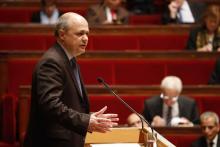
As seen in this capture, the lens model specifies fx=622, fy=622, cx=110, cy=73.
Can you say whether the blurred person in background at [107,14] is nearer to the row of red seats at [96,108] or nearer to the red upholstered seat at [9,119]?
the row of red seats at [96,108]

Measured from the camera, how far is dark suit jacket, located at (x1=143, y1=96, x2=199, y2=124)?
2.14 meters

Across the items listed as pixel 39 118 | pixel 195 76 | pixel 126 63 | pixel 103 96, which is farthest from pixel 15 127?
pixel 39 118

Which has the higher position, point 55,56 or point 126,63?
point 55,56

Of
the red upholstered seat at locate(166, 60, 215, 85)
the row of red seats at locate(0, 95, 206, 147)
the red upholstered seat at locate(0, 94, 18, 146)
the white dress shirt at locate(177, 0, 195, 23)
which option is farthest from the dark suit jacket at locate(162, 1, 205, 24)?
the red upholstered seat at locate(0, 94, 18, 146)

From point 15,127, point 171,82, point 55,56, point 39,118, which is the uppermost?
point 55,56

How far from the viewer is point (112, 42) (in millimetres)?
2582

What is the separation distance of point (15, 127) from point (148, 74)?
0.58 m

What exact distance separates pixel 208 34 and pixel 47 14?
2.38 ft

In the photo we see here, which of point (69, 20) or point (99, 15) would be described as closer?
point (69, 20)

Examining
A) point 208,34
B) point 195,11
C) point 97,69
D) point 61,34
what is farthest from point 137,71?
point 61,34

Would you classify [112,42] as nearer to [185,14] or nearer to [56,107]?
[185,14]

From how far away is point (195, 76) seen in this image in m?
2.45

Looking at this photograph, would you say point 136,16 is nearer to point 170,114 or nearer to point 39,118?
point 170,114

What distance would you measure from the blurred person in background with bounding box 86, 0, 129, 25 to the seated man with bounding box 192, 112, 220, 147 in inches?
32.9
